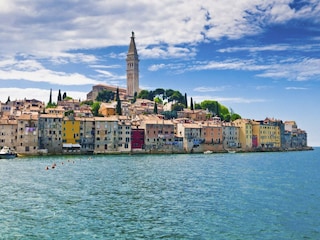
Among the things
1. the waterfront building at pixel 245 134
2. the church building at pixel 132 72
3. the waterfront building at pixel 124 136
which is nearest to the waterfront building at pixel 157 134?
the waterfront building at pixel 124 136

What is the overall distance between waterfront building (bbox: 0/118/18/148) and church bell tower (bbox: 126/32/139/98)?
74781 millimetres

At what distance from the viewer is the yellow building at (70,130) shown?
249ft

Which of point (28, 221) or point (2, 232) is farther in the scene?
point (28, 221)

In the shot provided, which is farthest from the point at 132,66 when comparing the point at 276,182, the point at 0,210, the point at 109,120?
the point at 0,210

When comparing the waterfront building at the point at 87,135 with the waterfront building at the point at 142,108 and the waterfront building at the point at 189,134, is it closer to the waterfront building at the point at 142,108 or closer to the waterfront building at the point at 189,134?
the waterfront building at the point at 189,134

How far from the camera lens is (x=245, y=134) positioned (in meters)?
99.9

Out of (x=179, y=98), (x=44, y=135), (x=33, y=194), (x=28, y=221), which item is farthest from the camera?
(x=179, y=98)

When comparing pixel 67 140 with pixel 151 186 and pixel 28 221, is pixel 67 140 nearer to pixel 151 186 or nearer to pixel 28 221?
pixel 151 186

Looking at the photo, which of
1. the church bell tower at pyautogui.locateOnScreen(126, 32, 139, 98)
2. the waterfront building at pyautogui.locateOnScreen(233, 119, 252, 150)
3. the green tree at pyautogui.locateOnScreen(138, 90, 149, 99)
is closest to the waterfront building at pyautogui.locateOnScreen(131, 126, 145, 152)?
the waterfront building at pyautogui.locateOnScreen(233, 119, 252, 150)

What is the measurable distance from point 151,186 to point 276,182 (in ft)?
35.1

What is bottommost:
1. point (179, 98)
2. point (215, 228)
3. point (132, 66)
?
point (215, 228)

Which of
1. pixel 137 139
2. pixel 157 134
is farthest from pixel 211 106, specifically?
pixel 137 139

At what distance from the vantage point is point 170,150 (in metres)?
86.0

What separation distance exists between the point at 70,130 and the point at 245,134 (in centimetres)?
4476
